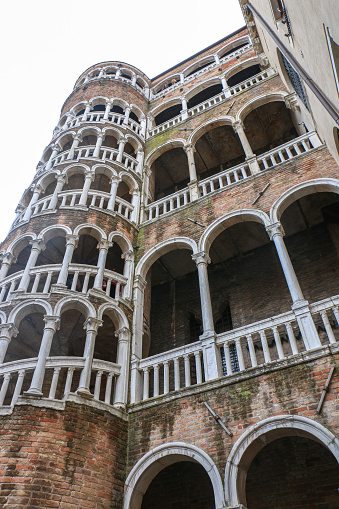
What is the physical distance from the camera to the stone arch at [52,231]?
37.6 feet

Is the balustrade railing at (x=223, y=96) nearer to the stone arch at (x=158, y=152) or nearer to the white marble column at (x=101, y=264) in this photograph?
the stone arch at (x=158, y=152)

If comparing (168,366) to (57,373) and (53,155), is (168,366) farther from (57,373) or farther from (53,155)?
(53,155)

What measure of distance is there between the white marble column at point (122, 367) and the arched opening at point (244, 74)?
1444cm

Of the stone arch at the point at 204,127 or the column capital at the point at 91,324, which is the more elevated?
the stone arch at the point at 204,127

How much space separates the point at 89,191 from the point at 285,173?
625cm

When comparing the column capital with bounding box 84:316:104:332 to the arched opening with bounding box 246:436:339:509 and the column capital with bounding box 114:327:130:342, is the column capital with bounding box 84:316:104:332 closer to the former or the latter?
the column capital with bounding box 114:327:130:342

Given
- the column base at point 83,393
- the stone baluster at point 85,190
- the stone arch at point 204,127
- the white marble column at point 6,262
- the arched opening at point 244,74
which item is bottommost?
the column base at point 83,393

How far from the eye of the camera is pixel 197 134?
15.4m

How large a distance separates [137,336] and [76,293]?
1.95 meters

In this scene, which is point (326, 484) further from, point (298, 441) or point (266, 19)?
point (266, 19)

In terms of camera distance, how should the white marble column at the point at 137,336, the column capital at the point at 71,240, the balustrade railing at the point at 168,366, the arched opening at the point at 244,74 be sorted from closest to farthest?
the balustrade railing at the point at 168,366 < the white marble column at the point at 137,336 < the column capital at the point at 71,240 < the arched opening at the point at 244,74

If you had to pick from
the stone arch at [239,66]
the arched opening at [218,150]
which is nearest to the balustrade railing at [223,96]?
the arched opening at [218,150]

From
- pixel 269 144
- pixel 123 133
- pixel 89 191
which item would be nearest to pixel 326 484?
pixel 89 191

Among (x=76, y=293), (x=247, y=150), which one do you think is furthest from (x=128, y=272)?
(x=247, y=150)
